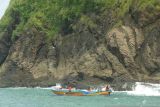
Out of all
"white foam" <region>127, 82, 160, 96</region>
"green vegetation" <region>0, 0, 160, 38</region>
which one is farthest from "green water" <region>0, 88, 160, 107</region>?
"green vegetation" <region>0, 0, 160, 38</region>

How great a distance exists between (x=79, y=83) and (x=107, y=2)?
18179 millimetres

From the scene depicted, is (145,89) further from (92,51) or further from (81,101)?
(81,101)

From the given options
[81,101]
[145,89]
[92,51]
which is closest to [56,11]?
[92,51]

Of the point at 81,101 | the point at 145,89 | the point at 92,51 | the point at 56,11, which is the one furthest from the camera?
the point at 56,11

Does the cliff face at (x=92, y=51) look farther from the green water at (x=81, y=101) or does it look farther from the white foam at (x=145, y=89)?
the green water at (x=81, y=101)

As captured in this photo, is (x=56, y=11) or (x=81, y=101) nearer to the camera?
(x=81, y=101)

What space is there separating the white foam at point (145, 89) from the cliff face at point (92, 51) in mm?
3430

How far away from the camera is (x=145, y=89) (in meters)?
95.0

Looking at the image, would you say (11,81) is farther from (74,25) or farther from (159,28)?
(159,28)

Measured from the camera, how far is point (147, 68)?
103 meters

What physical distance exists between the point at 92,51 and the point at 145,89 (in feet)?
62.9

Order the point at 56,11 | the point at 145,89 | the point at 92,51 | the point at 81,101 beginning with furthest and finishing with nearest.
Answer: the point at 56,11 → the point at 92,51 → the point at 145,89 → the point at 81,101

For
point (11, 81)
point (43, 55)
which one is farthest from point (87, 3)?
point (11, 81)

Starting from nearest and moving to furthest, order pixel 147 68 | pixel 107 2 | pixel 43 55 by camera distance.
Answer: pixel 147 68
pixel 107 2
pixel 43 55
